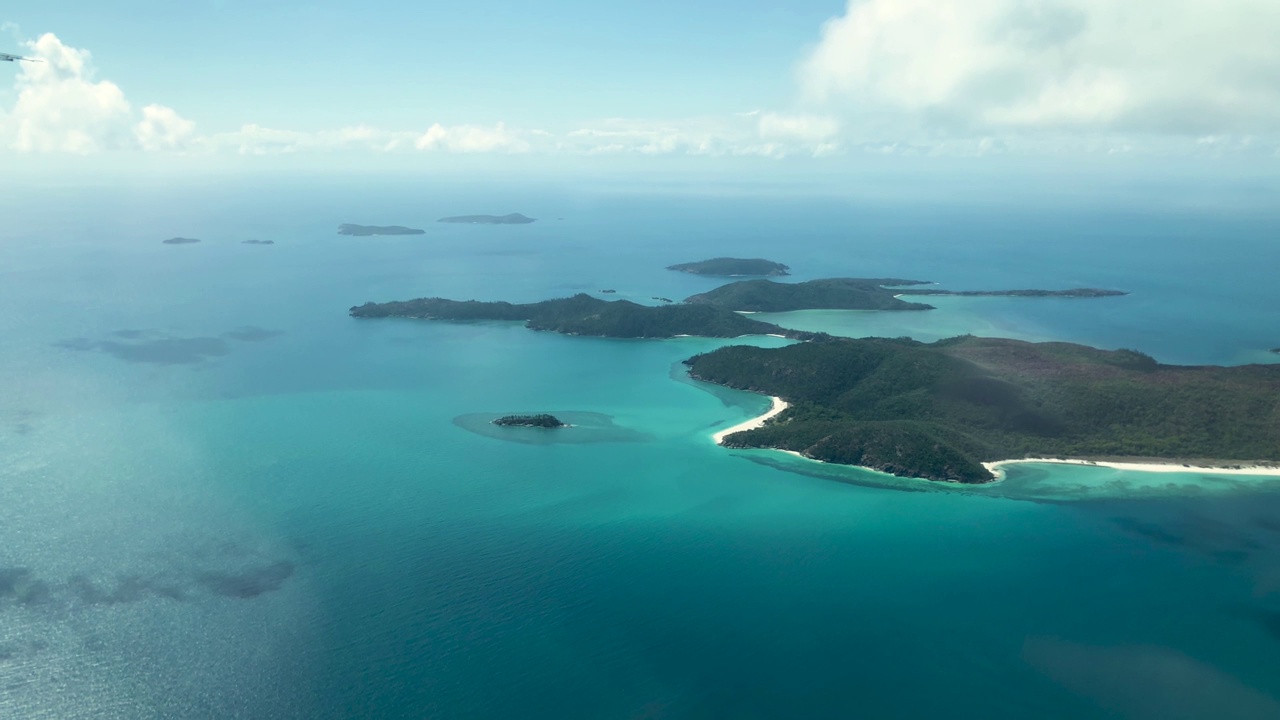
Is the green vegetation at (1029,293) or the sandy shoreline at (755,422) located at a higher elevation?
the green vegetation at (1029,293)

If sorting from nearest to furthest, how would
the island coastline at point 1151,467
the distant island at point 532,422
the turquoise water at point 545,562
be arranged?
the turquoise water at point 545,562 < the island coastline at point 1151,467 < the distant island at point 532,422

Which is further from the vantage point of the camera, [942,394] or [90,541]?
[942,394]

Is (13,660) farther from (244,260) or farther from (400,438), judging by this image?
(244,260)

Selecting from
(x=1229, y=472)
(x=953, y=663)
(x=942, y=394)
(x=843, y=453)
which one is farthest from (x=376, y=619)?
(x=1229, y=472)

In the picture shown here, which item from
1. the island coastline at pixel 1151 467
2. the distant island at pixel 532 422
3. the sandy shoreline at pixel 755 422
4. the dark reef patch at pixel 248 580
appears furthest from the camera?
the distant island at pixel 532 422

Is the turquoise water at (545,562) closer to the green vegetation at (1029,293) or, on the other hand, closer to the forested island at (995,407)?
the forested island at (995,407)

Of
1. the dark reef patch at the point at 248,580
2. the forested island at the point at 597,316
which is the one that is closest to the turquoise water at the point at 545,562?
the dark reef patch at the point at 248,580

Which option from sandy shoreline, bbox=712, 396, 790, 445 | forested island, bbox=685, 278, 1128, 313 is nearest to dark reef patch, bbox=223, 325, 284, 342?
sandy shoreline, bbox=712, 396, 790, 445
